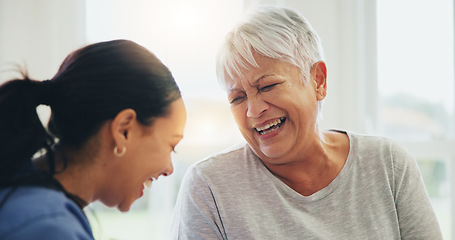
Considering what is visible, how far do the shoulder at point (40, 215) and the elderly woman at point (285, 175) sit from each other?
545 millimetres

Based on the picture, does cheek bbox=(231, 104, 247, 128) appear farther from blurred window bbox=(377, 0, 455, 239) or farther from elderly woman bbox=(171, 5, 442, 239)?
blurred window bbox=(377, 0, 455, 239)

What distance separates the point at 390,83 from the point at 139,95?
1.49 meters

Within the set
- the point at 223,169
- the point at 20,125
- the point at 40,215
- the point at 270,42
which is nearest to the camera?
the point at 40,215

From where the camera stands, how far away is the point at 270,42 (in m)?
1.32

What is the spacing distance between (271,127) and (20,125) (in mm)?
723

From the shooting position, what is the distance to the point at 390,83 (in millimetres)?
2094

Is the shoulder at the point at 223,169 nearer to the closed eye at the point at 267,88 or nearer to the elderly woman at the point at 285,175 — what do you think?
the elderly woman at the point at 285,175

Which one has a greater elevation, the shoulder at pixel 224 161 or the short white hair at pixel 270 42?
the short white hair at pixel 270 42

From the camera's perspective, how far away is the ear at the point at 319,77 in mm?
1415

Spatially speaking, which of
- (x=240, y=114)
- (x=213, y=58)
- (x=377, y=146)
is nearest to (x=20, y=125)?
(x=240, y=114)

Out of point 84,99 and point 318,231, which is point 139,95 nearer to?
point 84,99

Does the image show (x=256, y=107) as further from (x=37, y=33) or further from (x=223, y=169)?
(x=37, y=33)

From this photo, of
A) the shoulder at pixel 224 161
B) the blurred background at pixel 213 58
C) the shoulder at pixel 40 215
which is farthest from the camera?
the blurred background at pixel 213 58

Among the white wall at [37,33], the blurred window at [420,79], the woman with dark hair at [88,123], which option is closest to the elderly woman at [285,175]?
the woman with dark hair at [88,123]
